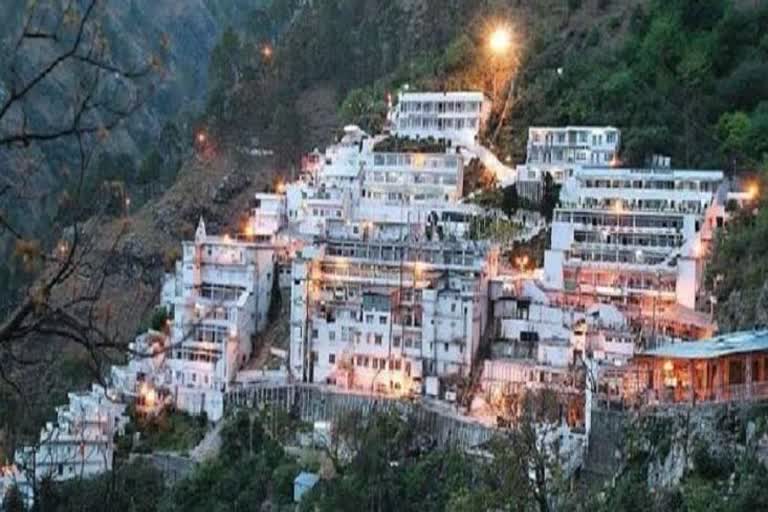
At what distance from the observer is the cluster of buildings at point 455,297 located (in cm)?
2392

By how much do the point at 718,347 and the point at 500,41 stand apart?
797 inches

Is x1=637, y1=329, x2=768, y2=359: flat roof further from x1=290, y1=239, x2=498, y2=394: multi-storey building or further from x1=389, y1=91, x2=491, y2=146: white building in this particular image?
x1=389, y1=91, x2=491, y2=146: white building

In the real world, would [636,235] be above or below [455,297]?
above

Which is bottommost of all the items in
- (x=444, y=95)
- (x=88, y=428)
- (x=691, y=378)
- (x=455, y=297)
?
(x=88, y=428)

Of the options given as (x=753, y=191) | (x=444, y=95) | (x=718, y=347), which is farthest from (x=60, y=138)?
A: (x=444, y=95)

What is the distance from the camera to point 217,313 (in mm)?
26375

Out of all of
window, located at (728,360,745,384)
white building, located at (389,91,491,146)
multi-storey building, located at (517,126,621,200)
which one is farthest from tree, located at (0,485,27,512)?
white building, located at (389,91,491,146)

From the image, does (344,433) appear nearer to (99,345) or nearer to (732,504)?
(732,504)

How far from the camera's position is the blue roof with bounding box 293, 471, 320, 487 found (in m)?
22.3

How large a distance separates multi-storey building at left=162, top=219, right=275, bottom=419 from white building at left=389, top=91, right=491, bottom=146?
5.97m

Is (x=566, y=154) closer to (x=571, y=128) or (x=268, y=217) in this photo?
(x=571, y=128)

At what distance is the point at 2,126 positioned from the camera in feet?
14.7

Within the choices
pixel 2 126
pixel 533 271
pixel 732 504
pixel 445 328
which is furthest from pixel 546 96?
pixel 2 126

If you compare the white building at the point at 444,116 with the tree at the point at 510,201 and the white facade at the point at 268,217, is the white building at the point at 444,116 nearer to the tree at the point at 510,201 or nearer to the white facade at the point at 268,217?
the tree at the point at 510,201
